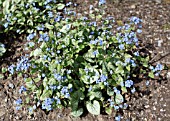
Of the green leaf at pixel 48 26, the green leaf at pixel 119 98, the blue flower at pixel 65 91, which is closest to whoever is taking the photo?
the blue flower at pixel 65 91

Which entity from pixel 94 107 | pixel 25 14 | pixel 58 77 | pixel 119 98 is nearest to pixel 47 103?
pixel 58 77

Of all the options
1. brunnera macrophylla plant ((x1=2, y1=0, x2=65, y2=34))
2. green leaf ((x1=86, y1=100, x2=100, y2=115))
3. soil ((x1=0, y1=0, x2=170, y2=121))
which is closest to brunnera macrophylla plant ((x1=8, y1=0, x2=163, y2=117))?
green leaf ((x1=86, y1=100, x2=100, y2=115))

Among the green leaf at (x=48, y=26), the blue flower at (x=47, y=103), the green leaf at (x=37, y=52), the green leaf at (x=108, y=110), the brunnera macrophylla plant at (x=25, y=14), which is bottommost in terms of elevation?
the green leaf at (x=108, y=110)

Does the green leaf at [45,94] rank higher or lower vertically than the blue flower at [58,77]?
lower

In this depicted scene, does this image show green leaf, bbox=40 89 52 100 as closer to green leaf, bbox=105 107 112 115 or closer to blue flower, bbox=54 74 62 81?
blue flower, bbox=54 74 62 81

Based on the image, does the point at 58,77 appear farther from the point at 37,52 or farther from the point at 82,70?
the point at 37,52

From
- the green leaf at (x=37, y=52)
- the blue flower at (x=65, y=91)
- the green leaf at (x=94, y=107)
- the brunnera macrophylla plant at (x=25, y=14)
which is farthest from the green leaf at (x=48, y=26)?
the green leaf at (x=94, y=107)

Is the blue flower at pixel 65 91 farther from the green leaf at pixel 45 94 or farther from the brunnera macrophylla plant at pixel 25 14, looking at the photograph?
the brunnera macrophylla plant at pixel 25 14

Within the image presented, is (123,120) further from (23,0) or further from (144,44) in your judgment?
(23,0)
